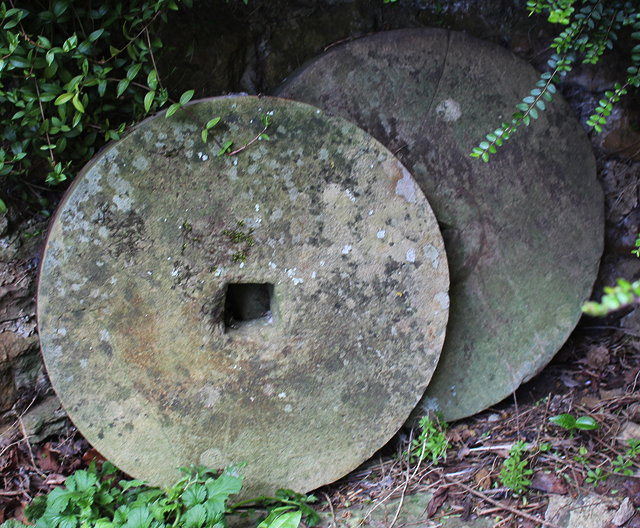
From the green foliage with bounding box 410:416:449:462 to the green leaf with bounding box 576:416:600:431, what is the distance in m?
0.43

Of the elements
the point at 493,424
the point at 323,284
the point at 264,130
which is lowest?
the point at 493,424

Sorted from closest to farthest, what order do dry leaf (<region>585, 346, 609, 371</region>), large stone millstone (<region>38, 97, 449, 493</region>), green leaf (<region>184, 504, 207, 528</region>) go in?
1. green leaf (<region>184, 504, 207, 528</region>)
2. large stone millstone (<region>38, 97, 449, 493</region>)
3. dry leaf (<region>585, 346, 609, 371</region>)

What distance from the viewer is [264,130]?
179 cm

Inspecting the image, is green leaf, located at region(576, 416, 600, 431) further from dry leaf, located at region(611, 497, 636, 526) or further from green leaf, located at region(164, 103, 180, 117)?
green leaf, located at region(164, 103, 180, 117)

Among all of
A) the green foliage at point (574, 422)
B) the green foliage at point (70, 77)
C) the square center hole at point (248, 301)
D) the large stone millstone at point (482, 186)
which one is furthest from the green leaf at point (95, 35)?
the green foliage at point (574, 422)

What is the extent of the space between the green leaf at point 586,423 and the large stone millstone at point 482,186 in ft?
0.87

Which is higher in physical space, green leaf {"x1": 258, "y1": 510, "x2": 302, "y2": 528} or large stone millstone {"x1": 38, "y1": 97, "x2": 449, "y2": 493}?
large stone millstone {"x1": 38, "y1": 97, "x2": 449, "y2": 493}

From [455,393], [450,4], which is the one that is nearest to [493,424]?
[455,393]

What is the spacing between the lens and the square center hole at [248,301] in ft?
6.56

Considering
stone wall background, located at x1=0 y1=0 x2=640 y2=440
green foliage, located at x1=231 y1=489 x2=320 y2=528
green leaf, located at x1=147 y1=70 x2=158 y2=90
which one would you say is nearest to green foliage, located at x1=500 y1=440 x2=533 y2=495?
green foliage, located at x1=231 y1=489 x2=320 y2=528

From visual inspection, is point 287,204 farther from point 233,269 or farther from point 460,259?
point 460,259

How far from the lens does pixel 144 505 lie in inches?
68.4

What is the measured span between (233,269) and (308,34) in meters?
0.92

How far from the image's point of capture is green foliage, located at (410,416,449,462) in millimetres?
2062
